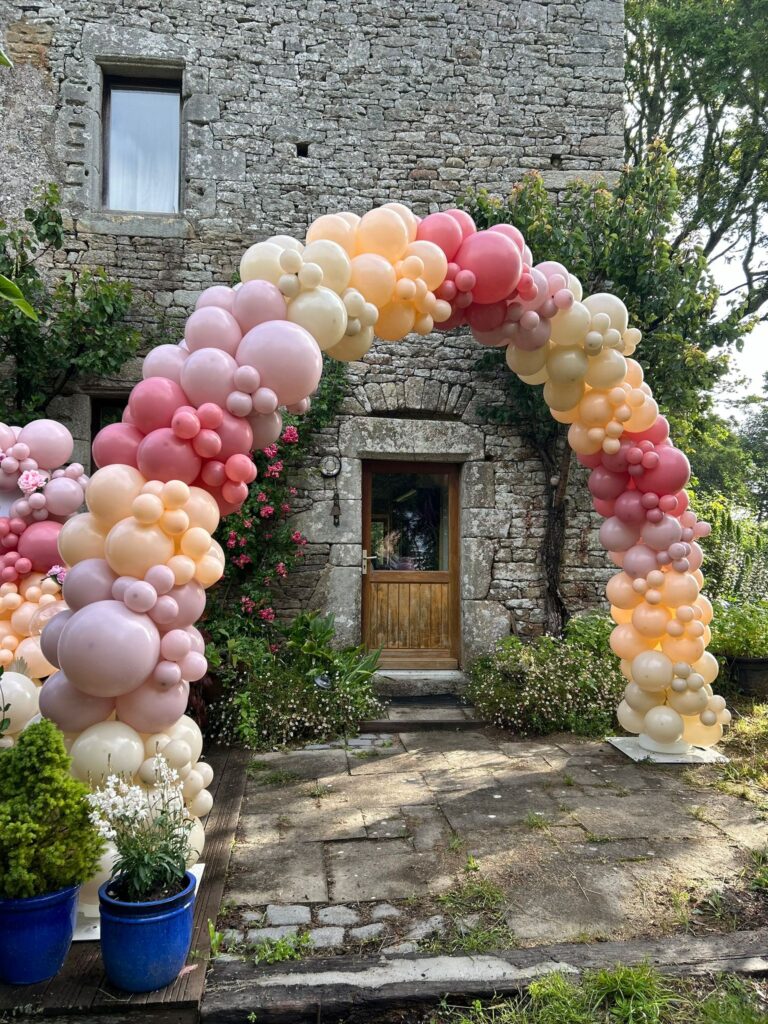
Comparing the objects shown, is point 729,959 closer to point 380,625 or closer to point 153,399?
point 153,399

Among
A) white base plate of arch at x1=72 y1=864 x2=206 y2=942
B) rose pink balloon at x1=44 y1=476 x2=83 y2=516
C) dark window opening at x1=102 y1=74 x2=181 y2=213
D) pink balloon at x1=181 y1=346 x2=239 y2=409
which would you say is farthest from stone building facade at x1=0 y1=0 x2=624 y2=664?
white base plate of arch at x1=72 y1=864 x2=206 y2=942

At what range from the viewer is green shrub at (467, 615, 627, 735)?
4.93 m

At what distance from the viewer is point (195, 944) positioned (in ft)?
7.52

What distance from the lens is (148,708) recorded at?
2.52 m

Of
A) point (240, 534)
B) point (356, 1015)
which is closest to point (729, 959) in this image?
point (356, 1015)

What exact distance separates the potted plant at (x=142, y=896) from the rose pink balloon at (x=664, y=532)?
3149 mm

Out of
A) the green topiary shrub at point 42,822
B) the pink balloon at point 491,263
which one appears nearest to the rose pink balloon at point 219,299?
the pink balloon at point 491,263

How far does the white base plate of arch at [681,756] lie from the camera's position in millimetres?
4203

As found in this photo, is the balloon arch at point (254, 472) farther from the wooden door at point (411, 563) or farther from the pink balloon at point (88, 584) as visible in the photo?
the wooden door at point (411, 563)

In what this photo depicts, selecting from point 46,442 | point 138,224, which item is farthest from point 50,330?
point 46,442

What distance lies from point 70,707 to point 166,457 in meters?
1.03

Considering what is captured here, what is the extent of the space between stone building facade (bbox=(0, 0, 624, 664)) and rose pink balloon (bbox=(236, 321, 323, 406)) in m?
3.05

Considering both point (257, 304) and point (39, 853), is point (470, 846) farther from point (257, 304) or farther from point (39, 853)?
point (257, 304)

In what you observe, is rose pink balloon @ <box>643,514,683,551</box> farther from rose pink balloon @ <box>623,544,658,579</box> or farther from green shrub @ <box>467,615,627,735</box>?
green shrub @ <box>467,615,627,735</box>
